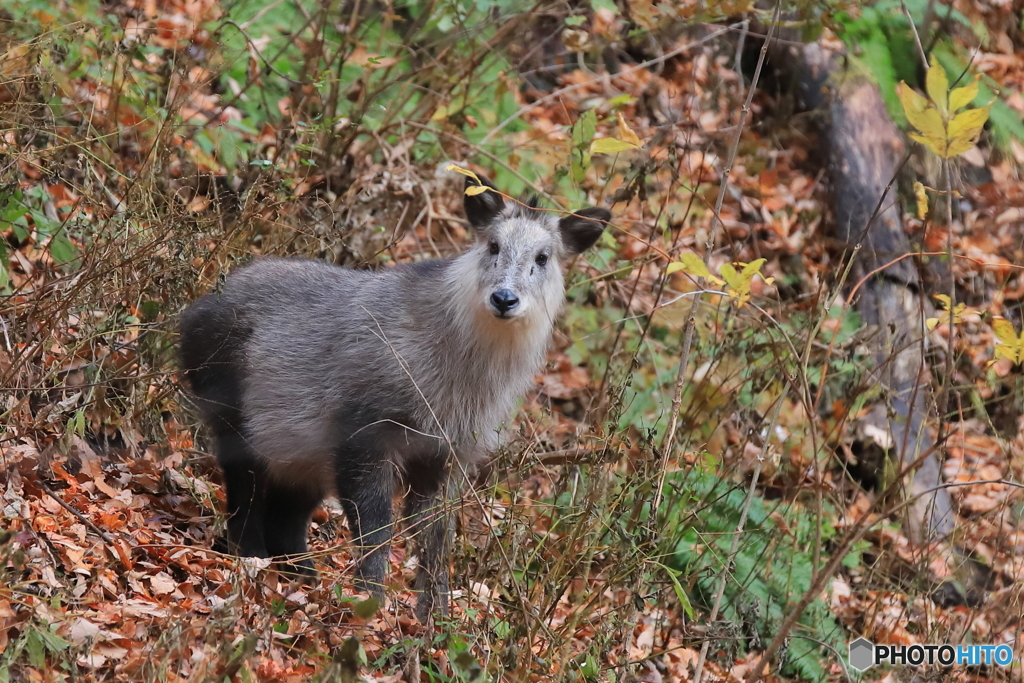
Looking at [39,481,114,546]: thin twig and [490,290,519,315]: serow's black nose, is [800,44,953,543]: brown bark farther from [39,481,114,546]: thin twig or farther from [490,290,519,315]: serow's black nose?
[39,481,114,546]: thin twig

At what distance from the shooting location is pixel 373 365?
Result: 508 centimetres

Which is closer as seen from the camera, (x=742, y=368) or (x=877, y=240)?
(x=742, y=368)

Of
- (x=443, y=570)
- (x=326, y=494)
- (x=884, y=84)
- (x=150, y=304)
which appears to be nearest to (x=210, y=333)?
(x=150, y=304)

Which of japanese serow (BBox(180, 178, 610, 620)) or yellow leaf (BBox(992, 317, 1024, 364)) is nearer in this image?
yellow leaf (BBox(992, 317, 1024, 364))

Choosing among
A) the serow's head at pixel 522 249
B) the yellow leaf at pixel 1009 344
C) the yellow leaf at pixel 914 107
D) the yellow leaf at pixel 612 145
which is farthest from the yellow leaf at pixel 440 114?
the yellow leaf at pixel 914 107

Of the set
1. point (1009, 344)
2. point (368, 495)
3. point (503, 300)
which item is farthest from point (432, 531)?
point (1009, 344)

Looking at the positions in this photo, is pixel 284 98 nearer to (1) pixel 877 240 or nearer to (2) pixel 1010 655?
(1) pixel 877 240

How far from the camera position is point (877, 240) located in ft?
30.0

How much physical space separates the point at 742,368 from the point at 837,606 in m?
1.59

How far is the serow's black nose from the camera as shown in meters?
4.92

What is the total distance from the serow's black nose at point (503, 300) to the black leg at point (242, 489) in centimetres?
155

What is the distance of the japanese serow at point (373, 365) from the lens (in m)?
4.99

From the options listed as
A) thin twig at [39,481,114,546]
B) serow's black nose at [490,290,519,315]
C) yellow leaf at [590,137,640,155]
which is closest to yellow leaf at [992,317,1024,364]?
yellow leaf at [590,137,640,155]

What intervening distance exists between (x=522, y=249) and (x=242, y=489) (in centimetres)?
195
